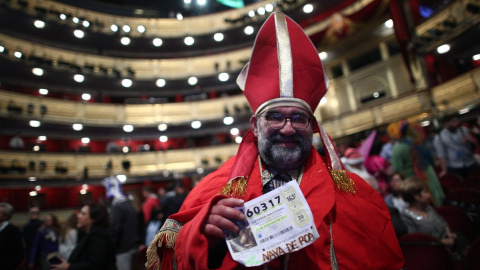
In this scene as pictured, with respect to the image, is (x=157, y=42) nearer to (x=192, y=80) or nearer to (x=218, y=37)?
(x=192, y=80)

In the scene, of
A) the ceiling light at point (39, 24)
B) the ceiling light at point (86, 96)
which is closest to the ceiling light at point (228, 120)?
the ceiling light at point (86, 96)

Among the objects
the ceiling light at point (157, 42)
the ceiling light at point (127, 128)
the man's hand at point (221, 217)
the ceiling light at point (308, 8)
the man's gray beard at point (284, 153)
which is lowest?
the man's hand at point (221, 217)

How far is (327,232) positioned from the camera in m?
1.23

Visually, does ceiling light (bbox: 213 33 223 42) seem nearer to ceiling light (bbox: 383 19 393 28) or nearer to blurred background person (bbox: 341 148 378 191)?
ceiling light (bbox: 383 19 393 28)

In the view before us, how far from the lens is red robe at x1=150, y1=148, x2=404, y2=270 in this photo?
3.79 feet

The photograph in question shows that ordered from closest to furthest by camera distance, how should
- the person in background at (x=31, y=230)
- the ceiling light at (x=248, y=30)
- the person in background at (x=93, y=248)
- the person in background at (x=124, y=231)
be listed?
1. the person in background at (x=93, y=248)
2. the person in background at (x=124, y=231)
3. the person in background at (x=31, y=230)
4. the ceiling light at (x=248, y=30)

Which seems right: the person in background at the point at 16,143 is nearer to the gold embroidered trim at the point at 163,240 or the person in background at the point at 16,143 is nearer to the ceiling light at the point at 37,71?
the ceiling light at the point at 37,71

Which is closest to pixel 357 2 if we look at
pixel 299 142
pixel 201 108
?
pixel 201 108

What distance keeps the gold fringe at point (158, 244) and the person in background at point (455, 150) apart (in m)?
5.50

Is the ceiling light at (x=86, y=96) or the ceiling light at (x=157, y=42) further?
the ceiling light at (x=157, y=42)

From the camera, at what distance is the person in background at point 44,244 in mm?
5168

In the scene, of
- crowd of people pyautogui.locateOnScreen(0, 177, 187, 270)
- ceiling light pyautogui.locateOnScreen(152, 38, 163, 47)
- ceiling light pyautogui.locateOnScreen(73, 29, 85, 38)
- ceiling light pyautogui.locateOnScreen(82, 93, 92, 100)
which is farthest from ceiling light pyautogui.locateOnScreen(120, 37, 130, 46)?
crowd of people pyautogui.locateOnScreen(0, 177, 187, 270)

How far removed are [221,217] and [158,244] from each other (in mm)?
423

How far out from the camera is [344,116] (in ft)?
48.3
